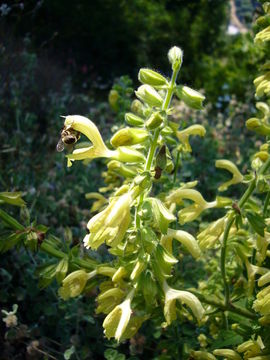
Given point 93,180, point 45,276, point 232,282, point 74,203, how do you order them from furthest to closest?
1. point 93,180
2. point 74,203
3. point 232,282
4. point 45,276

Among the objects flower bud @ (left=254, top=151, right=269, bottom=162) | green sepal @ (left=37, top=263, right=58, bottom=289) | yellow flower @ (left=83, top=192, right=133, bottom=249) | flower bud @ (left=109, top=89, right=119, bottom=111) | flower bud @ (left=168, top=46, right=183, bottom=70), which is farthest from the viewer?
flower bud @ (left=109, top=89, right=119, bottom=111)

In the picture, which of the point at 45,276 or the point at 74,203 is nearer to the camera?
the point at 45,276

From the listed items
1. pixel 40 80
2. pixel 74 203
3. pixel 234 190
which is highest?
pixel 40 80

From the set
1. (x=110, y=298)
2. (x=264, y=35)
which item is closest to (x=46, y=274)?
(x=110, y=298)

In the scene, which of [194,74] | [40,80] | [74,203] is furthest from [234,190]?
[194,74]

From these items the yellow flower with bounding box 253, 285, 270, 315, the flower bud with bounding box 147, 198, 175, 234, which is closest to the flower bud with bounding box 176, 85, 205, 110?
the flower bud with bounding box 147, 198, 175, 234

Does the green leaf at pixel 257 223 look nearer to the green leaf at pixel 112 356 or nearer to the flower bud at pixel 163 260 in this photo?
the flower bud at pixel 163 260

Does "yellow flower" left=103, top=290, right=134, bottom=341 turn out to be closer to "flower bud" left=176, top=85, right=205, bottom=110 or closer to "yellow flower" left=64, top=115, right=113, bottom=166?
"yellow flower" left=64, top=115, right=113, bottom=166

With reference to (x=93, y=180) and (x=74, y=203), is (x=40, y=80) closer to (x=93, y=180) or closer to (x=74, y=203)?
(x=93, y=180)

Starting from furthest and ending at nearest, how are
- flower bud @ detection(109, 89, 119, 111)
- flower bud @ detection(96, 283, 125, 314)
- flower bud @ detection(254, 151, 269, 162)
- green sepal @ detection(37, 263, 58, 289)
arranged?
flower bud @ detection(109, 89, 119, 111)
flower bud @ detection(254, 151, 269, 162)
green sepal @ detection(37, 263, 58, 289)
flower bud @ detection(96, 283, 125, 314)
